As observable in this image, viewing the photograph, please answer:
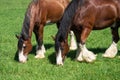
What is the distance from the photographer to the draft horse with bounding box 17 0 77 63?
9234mm

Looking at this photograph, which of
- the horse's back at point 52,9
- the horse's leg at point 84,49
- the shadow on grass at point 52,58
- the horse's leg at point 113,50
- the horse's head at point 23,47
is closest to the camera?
the horse's leg at point 84,49

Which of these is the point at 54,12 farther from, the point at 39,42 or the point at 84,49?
the point at 84,49

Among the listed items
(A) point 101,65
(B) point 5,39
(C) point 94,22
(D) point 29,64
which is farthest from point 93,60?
(B) point 5,39

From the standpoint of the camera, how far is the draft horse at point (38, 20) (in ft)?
30.3

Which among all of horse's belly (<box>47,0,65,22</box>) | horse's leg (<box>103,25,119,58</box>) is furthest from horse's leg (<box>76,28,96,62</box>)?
horse's belly (<box>47,0,65,22</box>)

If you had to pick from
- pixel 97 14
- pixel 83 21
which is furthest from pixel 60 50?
pixel 97 14

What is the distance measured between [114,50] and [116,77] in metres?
2.25

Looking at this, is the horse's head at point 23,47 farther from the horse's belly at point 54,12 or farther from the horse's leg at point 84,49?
the horse's belly at point 54,12

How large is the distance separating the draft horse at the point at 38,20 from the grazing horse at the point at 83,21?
1.07 meters

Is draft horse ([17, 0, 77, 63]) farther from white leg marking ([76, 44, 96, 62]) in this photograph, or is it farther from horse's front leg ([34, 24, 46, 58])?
white leg marking ([76, 44, 96, 62])

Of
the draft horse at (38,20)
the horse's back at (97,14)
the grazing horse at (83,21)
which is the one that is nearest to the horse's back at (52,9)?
the draft horse at (38,20)

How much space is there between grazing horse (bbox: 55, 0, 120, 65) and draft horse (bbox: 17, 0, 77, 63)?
1.07 meters

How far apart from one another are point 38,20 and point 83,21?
165cm

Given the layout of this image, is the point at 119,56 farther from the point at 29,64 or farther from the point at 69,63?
the point at 29,64
